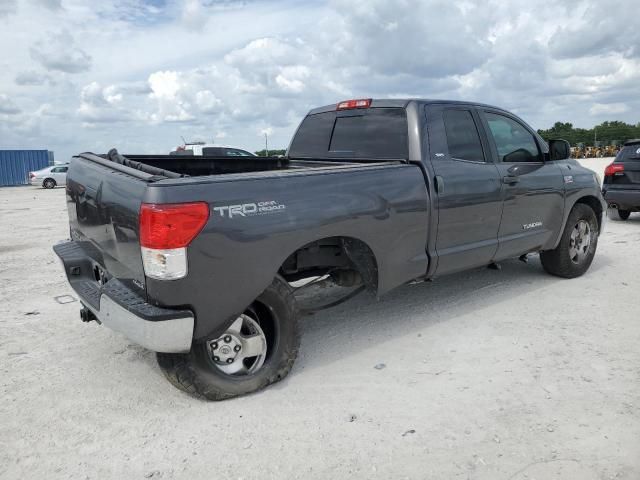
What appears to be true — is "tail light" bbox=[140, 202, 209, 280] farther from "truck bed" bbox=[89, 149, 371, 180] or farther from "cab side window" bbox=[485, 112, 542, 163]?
"cab side window" bbox=[485, 112, 542, 163]

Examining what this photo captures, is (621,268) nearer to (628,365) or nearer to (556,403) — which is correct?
(628,365)

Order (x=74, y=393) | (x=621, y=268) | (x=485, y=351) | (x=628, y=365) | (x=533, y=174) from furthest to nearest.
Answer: (x=621, y=268)
(x=533, y=174)
(x=485, y=351)
(x=628, y=365)
(x=74, y=393)

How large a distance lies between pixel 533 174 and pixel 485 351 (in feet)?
7.03

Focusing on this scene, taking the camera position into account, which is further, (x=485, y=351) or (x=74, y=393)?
(x=485, y=351)

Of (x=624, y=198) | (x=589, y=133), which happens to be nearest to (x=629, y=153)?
(x=624, y=198)

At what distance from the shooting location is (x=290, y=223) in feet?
11.0

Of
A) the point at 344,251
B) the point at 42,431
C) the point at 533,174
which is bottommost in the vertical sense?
the point at 42,431

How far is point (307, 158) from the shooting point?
548 cm

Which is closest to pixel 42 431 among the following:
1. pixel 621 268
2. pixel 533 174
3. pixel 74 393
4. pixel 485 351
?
pixel 74 393

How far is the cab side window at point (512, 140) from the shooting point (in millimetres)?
5184

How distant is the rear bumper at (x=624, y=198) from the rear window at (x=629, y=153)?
0.59 metres

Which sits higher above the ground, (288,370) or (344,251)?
(344,251)

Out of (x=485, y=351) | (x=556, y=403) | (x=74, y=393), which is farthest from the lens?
(x=485, y=351)

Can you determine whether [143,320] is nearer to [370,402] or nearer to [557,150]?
[370,402]
